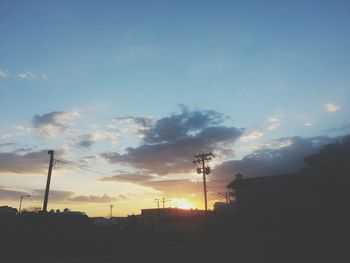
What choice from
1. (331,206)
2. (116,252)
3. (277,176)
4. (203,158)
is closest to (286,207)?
(331,206)

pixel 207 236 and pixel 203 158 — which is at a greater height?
pixel 203 158

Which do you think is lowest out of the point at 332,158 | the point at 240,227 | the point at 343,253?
the point at 343,253

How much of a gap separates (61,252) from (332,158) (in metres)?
45.2

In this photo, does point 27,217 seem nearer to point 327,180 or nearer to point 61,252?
point 61,252

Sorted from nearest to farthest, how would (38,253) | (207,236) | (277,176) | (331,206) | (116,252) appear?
(38,253) < (116,252) < (207,236) < (331,206) < (277,176)

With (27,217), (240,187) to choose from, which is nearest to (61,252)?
(27,217)

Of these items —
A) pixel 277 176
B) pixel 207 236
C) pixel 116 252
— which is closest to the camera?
pixel 116 252

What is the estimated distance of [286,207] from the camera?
5275 centimetres

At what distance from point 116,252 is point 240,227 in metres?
28.4

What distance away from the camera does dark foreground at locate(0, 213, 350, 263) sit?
2433cm

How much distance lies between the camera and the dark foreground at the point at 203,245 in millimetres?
24328

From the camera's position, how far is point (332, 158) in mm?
54000

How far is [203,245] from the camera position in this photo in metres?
34.1

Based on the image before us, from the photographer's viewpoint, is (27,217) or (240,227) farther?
(240,227)
